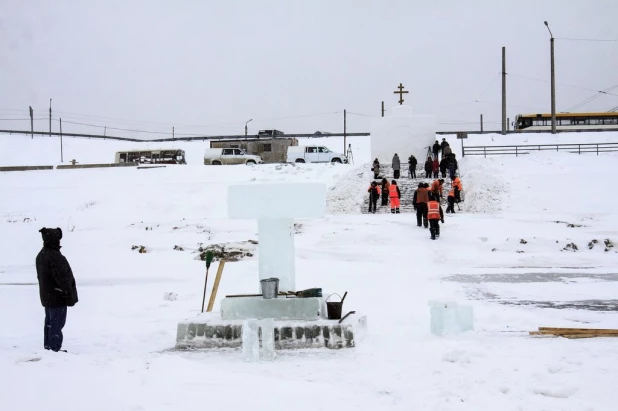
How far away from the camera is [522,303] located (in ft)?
33.6

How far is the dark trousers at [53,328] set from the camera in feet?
24.2

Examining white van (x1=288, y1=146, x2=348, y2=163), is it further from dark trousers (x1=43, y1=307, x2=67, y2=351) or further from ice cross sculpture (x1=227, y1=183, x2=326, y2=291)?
dark trousers (x1=43, y1=307, x2=67, y2=351)

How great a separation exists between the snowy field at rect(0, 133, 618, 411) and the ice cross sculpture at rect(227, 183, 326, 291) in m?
1.42

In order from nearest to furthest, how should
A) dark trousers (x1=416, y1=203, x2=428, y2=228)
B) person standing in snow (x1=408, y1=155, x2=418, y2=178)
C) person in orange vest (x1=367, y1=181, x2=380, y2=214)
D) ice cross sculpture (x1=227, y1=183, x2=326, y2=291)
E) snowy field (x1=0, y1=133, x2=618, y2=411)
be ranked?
snowy field (x1=0, y1=133, x2=618, y2=411) < ice cross sculpture (x1=227, y1=183, x2=326, y2=291) < dark trousers (x1=416, y1=203, x2=428, y2=228) < person in orange vest (x1=367, y1=181, x2=380, y2=214) < person standing in snow (x1=408, y1=155, x2=418, y2=178)

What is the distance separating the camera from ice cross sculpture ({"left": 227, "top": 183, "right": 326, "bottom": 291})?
812 cm

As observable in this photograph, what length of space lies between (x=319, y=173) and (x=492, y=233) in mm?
13532

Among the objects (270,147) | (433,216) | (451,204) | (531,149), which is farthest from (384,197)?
(270,147)

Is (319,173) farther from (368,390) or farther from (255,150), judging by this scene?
(368,390)

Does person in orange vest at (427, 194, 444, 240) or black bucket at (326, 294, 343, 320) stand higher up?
person in orange vest at (427, 194, 444, 240)

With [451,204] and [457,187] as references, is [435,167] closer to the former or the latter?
[457,187]

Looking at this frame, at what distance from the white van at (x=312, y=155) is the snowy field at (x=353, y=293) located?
8.98 metres

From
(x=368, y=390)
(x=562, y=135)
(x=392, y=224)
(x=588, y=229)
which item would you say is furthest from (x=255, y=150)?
(x=368, y=390)

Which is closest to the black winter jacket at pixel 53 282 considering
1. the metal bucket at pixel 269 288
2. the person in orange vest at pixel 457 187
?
the metal bucket at pixel 269 288

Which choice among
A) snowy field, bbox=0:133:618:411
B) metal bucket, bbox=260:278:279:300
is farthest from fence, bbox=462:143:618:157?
→ metal bucket, bbox=260:278:279:300
